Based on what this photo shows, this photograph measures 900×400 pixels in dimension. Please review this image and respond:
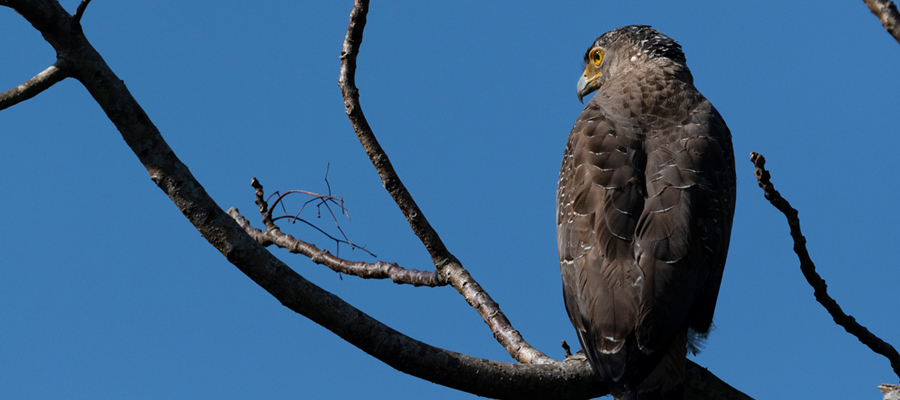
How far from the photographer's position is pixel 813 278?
3.66 meters

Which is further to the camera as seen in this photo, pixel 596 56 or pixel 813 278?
pixel 596 56

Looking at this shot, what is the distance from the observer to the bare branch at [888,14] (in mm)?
2332

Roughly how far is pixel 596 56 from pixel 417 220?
2521mm

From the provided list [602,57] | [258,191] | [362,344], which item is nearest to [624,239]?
[362,344]

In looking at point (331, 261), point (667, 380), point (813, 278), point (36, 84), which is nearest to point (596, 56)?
point (331, 261)

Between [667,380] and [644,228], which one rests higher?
[644,228]

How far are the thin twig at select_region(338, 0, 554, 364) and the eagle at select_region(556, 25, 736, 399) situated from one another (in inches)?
36.3

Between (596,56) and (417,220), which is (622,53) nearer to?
(596,56)

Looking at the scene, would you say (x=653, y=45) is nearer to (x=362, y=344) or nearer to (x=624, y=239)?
(x=624, y=239)

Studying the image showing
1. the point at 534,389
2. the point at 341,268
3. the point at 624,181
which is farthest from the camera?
the point at 341,268

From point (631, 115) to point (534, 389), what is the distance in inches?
86.1

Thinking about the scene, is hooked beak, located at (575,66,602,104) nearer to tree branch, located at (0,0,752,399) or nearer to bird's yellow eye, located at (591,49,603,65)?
bird's yellow eye, located at (591,49,603,65)

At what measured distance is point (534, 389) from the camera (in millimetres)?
3178

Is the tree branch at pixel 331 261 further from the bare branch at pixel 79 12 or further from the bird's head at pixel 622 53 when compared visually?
the bird's head at pixel 622 53
